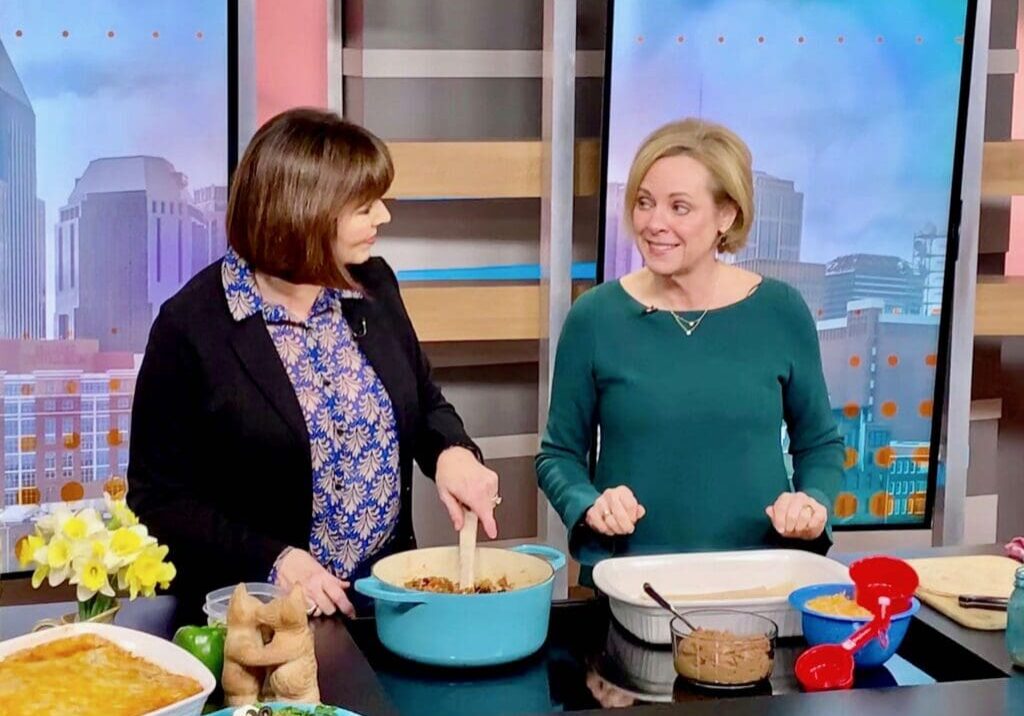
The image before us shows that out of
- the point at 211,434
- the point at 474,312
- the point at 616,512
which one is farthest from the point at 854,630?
the point at 474,312

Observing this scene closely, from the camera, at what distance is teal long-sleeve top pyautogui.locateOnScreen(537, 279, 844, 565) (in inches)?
88.5

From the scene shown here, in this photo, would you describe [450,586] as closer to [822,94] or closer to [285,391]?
[285,391]

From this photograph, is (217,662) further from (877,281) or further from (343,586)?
(877,281)

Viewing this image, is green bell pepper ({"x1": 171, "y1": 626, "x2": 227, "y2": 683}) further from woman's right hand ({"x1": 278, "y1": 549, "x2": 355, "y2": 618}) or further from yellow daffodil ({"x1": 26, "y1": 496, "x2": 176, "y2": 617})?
woman's right hand ({"x1": 278, "y1": 549, "x2": 355, "y2": 618})

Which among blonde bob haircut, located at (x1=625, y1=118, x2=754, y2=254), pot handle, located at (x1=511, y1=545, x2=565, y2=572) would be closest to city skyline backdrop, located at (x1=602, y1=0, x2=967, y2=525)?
blonde bob haircut, located at (x1=625, y1=118, x2=754, y2=254)

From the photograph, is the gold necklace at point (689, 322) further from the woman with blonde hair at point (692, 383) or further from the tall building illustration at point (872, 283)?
the tall building illustration at point (872, 283)

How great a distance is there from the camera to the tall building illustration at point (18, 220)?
9.04 feet

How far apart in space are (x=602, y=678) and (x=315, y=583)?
1.41 feet

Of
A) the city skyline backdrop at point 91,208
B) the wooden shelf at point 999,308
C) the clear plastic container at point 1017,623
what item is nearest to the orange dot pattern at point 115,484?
the city skyline backdrop at point 91,208

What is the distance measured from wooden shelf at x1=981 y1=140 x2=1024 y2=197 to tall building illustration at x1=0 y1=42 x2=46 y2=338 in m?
2.30

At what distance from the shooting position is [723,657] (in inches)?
60.1

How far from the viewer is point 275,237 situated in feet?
6.54

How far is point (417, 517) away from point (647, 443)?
143 cm

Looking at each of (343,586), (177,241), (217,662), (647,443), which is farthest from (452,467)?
(177,241)
